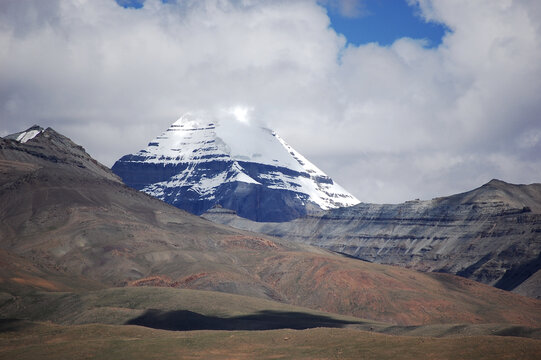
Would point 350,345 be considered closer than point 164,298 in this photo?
Yes

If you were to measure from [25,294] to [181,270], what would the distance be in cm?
5835

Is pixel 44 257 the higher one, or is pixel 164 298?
pixel 44 257

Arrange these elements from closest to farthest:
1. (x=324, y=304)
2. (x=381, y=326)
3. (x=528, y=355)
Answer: (x=528, y=355) → (x=381, y=326) → (x=324, y=304)

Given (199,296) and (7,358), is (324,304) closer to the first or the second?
(199,296)

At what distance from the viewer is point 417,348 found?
83.6 m

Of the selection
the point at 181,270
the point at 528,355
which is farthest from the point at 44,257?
the point at 528,355

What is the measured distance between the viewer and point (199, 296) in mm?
150875

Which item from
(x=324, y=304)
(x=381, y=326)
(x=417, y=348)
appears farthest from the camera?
(x=324, y=304)

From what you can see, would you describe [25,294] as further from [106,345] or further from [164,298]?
[106,345]

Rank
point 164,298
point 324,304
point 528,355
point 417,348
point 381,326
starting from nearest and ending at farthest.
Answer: point 528,355 → point 417,348 → point 381,326 → point 164,298 → point 324,304

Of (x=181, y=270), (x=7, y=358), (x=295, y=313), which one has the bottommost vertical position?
(x=7, y=358)

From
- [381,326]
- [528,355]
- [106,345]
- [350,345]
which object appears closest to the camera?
[528,355]

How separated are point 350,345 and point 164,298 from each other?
63825 millimetres

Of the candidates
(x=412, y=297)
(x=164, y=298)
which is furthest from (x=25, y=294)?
(x=412, y=297)
